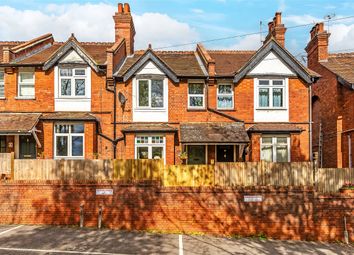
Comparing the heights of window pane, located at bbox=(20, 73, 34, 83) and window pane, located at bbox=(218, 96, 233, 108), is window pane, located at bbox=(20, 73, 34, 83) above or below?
above

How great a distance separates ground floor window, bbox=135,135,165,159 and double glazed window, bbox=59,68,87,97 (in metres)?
4.29

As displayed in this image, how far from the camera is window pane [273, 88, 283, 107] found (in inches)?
789

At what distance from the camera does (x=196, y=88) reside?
2022cm

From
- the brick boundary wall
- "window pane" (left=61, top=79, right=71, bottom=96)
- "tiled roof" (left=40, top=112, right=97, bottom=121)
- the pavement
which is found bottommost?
the pavement

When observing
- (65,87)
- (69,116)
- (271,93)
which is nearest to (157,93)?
(69,116)

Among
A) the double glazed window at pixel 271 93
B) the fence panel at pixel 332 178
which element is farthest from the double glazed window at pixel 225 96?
the fence panel at pixel 332 178

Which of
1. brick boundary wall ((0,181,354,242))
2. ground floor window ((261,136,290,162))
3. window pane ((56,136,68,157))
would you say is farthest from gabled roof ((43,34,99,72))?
ground floor window ((261,136,290,162))

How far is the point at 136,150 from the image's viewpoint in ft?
62.5

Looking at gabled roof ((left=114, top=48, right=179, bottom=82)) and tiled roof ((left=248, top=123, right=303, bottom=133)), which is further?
gabled roof ((left=114, top=48, right=179, bottom=82))

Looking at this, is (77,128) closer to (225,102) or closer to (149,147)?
(149,147)

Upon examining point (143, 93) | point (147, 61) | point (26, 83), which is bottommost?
point (143, 93)

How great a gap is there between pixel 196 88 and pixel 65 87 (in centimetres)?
745

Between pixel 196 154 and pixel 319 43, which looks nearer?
pixel 196 154

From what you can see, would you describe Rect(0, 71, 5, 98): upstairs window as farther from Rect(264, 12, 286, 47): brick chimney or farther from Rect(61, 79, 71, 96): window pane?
Rect(264, 12, 286, 47): brick chimney
